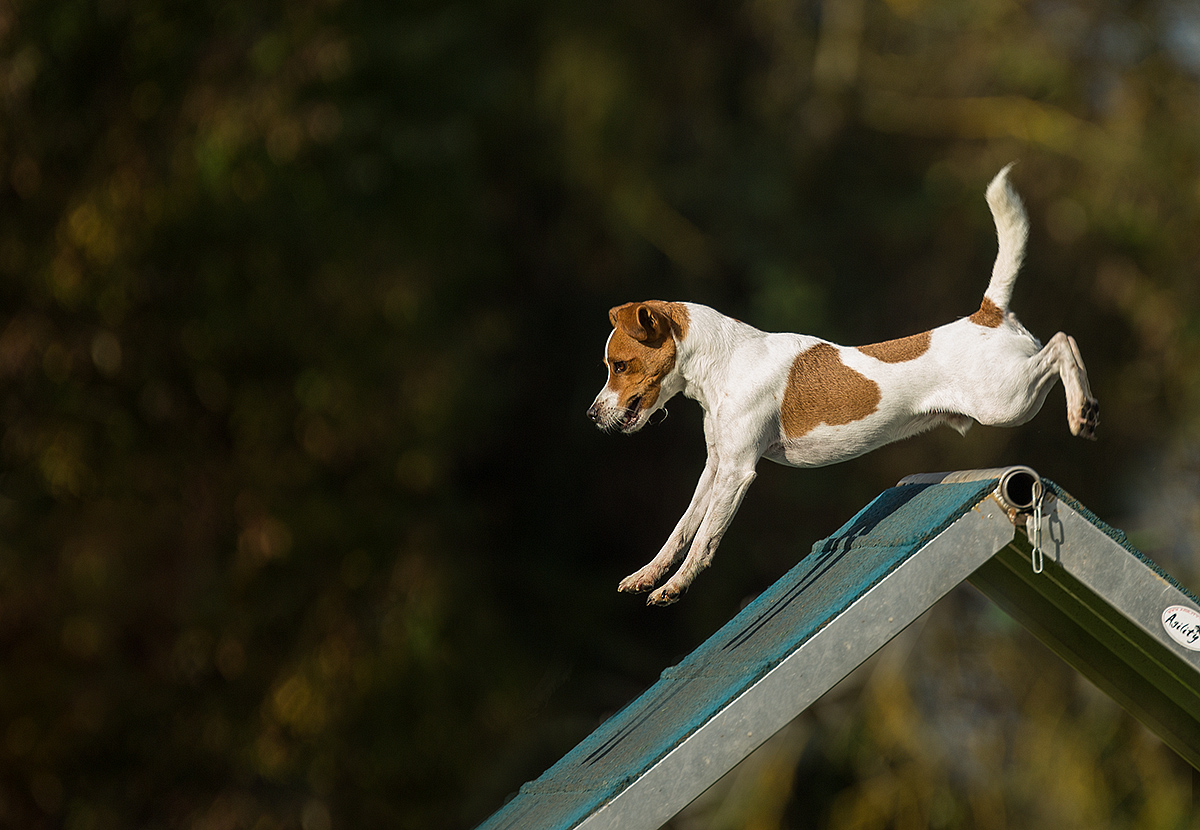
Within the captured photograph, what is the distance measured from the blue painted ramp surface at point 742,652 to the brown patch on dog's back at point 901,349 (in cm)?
17

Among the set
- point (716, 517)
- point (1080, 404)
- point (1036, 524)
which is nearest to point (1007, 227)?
point (1080, 404)

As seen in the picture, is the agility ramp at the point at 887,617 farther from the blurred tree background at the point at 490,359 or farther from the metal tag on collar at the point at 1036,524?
the blurred tree background at the point at 490,359

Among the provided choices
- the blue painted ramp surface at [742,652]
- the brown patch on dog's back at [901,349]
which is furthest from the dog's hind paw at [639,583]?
the brown patch on dog's back at [901,349]

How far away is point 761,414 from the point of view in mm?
1598

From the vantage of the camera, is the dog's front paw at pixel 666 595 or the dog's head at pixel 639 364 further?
the dog's head at pixel 639 364

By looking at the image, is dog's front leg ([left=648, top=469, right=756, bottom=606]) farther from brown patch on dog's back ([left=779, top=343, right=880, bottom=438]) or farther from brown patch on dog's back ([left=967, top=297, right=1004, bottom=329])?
brown patch on dog's back ([left=967, top=297, right=1004, bottom=329])

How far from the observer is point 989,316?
1.58m

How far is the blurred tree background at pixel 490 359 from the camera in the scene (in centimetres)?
465

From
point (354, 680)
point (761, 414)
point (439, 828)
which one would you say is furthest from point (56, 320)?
point (761, 414)

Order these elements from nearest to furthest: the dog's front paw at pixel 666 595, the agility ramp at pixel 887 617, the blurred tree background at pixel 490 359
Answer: the agility ramp at pixel 887 617 < the dog's front paw at pixel 666 595 < the blurred tree background at pixel 490 359

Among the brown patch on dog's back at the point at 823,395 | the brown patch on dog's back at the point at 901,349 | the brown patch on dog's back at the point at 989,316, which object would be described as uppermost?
the brown patch on dog's back at the point at 989,316

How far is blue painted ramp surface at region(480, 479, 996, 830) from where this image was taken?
55.9 inches

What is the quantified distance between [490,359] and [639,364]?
4048mm

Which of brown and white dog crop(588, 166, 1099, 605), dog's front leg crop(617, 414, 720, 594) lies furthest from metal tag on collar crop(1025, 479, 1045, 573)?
dog's front leg crop(617, 414, 720, 594)
